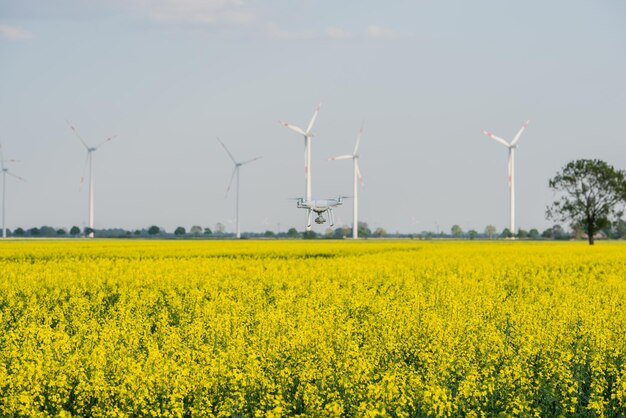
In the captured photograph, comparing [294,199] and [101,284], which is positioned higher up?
[294,199]

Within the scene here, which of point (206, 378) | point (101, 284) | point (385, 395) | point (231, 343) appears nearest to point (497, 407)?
point (385, 395)

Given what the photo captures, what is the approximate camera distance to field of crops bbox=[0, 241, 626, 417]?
34.4 feet

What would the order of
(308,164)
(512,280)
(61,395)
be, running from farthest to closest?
(308,164), (512,280), (61,395)

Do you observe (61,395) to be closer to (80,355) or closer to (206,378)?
(80,355)

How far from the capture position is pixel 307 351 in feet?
43.6

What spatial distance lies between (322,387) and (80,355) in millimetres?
4926

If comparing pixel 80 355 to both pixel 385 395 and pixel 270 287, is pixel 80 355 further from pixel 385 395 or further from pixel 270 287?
pixel 270 287

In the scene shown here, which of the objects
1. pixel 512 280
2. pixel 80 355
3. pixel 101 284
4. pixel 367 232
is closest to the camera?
pixel 80 355

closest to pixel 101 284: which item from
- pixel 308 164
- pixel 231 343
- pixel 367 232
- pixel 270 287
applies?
pixel 270 287

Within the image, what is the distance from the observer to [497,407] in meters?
10.9

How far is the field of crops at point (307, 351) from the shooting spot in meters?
10.5

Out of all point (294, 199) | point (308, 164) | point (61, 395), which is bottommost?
point (61, 395)

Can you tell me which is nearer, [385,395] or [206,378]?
[385,395]

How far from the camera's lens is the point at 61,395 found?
1192 centimetres
